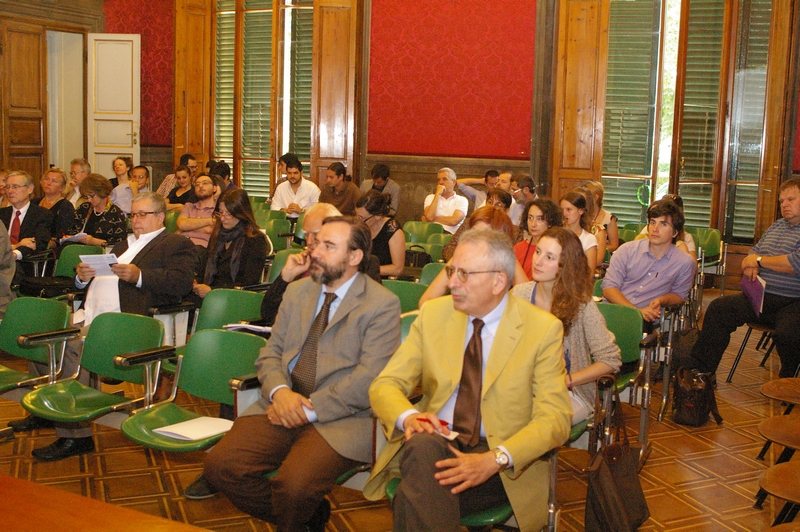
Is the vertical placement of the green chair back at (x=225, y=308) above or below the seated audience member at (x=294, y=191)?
below

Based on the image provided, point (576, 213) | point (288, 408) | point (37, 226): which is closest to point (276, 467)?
point (288, 408)

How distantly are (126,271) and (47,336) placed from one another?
0.70 m

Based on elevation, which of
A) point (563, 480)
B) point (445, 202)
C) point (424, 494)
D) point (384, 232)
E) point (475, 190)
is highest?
point (475, 190)

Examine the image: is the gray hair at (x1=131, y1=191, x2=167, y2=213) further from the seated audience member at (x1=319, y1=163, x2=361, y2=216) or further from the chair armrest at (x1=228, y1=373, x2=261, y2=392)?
the seated audience member at (x1=319, y1=163, x2=361, y2=216)

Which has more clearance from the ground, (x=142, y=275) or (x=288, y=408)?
(x=142, y=275)

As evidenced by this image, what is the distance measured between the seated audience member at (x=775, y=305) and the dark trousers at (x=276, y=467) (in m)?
3.12

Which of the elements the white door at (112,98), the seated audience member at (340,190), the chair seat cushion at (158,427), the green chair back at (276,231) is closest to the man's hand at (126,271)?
the chair seat cushion at (158,427)

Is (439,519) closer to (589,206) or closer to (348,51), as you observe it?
(589,206)

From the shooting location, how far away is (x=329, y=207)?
4520 mm

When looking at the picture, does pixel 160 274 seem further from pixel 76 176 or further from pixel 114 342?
pixel 76 176

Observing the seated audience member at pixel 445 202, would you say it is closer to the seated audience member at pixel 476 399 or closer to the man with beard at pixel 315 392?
the man with beard at pixel 315 392

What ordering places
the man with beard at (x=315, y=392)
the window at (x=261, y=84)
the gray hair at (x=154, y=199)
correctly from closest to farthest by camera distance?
1. the man with beard at (x=315, y=392)
2. the gray hair at (x=154, y=199)
3. the window at (x=261, y=84)

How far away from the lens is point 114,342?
3.81 meters

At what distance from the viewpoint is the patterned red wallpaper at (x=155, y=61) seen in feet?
40.3
